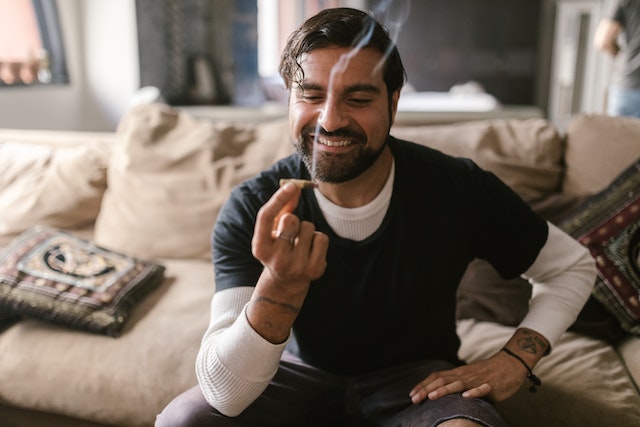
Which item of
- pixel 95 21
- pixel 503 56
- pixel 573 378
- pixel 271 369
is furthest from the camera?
pixel 503 56

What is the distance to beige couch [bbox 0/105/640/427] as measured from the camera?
55.1 inches

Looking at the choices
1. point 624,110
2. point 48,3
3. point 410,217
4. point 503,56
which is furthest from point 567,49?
point 410,217

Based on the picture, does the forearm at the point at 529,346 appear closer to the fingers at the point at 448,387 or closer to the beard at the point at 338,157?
the fingers at the point at 448,387

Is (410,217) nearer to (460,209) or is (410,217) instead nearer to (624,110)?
(460,209)

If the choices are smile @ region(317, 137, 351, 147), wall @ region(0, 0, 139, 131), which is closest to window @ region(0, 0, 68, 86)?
wall @ region(0, 0, 139, 131)

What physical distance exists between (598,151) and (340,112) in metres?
1.11

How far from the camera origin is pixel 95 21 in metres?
4.34

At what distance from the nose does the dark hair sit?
0.08 meters

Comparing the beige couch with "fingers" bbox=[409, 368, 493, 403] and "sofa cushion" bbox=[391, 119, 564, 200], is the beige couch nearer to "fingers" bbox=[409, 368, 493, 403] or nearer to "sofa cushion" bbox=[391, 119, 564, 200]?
"sofa cushion" bbox=[391, 119, 564, 200]

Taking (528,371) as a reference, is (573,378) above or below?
below

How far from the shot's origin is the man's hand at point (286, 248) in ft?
2.80

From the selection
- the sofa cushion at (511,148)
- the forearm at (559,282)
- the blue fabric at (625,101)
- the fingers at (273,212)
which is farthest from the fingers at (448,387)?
the blue fabric at (625,101)

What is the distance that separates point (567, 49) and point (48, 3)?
5.32 m

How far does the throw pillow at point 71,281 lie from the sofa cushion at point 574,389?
0.96 meters
